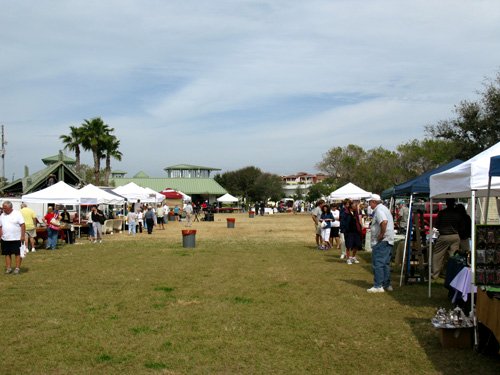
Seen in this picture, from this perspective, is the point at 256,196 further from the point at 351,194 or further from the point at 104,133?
the point at 351,194

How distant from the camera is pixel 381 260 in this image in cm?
1044

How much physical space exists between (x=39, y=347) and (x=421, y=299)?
6445mm

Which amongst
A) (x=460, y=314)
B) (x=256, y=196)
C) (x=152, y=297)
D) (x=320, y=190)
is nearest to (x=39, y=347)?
(x=152, y=297)

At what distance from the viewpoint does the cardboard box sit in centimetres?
659

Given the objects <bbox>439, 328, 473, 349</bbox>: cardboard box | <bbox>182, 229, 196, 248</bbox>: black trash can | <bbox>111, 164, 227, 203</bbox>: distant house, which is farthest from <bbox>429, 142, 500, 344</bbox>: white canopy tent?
<bbox>111, 164, 227, 203</bbox>: distant house

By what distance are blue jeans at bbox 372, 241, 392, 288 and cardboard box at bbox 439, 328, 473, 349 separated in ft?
12.4

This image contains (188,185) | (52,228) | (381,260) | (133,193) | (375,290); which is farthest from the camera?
Answer: (188,185)

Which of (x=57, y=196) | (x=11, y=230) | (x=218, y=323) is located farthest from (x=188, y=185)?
(x=218, y=323)

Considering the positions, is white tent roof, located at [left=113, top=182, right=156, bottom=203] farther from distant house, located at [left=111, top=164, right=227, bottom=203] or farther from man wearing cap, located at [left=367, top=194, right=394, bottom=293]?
distant house, located at [left=111, top=164, right=227, bottom=203]

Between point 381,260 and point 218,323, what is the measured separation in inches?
150

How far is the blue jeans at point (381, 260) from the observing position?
1039cm

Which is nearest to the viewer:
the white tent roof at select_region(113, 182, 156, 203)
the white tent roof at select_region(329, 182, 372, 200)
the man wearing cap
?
the man wearing cap

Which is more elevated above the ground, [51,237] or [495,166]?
[495,166]

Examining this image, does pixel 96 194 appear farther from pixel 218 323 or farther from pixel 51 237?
pixel 218 323
